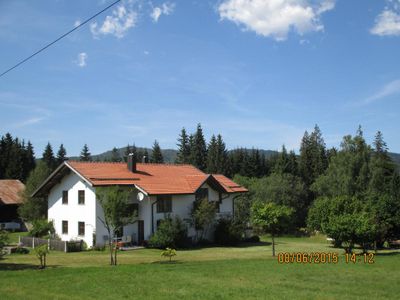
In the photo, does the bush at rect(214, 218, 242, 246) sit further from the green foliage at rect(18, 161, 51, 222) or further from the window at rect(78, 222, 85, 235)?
the green foliage at rect(18, 161, 51, 222)

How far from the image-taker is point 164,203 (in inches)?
1497

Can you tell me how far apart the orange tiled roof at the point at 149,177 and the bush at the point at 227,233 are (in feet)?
12.0

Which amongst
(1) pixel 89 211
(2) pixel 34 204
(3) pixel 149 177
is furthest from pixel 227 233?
(2) pixel 34 204

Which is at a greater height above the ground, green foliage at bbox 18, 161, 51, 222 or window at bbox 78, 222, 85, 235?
green foliage at bbox 18, 161, 51, 222

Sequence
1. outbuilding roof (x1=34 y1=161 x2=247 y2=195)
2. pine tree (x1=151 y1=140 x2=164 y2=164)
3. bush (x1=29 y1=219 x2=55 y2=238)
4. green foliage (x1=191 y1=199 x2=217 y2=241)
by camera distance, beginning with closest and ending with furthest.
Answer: outbuilding roof (x1=34 y1=161 x2=247 y2=195)
bush (x1=29 y1=219 x2=55 y2=238)
green foliage (x1=191 y1=199 x2=217 y2=241)
pine tree (x1=151 y1=140 x2=164 y2=164)

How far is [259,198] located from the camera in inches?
2601

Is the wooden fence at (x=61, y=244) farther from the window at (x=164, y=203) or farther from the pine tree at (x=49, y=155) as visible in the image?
the pine tree at (x=49, y=155)

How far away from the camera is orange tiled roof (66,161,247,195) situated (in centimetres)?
3703

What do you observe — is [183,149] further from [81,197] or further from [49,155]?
[81,197]

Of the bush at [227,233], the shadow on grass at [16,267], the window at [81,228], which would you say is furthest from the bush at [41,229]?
the bush at [227,233]

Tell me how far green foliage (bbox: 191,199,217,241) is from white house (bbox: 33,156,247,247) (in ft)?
2.30

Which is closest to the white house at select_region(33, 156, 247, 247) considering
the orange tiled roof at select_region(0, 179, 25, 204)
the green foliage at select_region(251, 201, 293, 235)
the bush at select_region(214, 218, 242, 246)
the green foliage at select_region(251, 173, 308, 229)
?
the bush at select_region(214, 218, 242, 246)

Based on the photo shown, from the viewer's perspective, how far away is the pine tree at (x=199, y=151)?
96062 mm

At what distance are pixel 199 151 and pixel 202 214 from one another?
2316 inches
